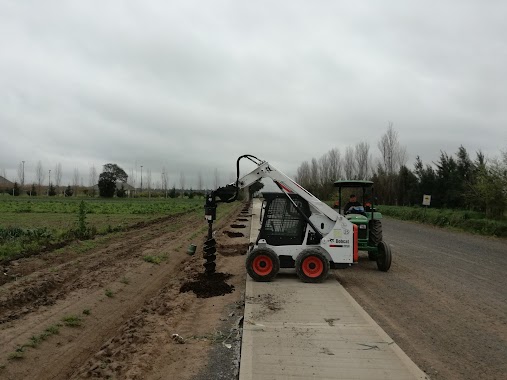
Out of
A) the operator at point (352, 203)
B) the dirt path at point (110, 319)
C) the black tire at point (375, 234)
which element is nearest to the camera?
the dirt path at point (110, 319)

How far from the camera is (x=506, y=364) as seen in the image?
5.45 m

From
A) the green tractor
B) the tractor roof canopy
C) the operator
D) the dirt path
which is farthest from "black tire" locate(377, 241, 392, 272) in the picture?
the dirt path

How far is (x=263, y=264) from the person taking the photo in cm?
965

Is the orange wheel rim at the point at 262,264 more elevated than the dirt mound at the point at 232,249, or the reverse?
the orange wheel rim at the point at 262,264

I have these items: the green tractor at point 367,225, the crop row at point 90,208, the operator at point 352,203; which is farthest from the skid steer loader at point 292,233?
the crop row at point 90,208

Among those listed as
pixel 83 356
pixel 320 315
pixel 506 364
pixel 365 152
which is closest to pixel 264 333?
pixel 320 315

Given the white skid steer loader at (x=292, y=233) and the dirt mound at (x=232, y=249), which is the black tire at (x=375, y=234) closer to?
the white skid steer loader at (x=292, y=233)

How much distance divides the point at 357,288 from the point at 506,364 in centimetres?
424

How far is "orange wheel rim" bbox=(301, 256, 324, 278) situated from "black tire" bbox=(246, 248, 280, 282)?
61cm

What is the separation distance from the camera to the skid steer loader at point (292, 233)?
9602mm

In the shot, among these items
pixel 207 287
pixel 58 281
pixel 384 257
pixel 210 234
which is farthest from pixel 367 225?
pixel 58 281

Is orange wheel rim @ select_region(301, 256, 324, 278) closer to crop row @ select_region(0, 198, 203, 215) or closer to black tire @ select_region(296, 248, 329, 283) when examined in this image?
black tire @ select_region(296, 248, 329, 283)

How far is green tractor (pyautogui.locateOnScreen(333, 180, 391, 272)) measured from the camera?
454 inches

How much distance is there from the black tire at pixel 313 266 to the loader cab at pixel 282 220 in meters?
0.57
